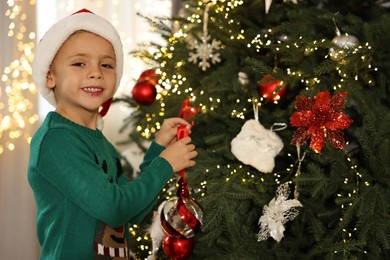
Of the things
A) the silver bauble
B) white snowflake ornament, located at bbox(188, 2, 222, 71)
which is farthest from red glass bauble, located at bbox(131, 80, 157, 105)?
the silver bauble

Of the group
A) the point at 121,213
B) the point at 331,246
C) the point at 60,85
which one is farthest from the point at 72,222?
the point at 331,246

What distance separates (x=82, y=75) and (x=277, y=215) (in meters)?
0.73

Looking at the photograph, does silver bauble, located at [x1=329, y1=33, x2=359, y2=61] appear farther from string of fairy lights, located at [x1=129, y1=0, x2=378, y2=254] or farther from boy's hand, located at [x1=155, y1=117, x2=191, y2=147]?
boy's hand, located at [x1=155, y1=117, x2=191, y2=147]

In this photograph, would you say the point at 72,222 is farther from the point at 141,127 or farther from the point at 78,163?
the point at 141,127

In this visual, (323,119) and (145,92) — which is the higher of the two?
(323,119)

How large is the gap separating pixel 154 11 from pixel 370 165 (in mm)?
1586

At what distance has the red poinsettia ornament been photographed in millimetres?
1777

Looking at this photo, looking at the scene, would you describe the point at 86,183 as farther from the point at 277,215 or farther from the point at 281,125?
the point at 281,125

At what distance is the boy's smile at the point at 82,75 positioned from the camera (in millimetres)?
1550

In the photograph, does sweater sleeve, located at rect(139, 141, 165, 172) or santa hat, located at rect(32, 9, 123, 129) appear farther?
sweater sleeve, located at rect(139, 141, 165, 172)

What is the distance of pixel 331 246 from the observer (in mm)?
1808

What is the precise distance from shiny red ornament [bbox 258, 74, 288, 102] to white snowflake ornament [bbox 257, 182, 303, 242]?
312 millimetres

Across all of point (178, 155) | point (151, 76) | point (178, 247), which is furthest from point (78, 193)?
point (151, 76)

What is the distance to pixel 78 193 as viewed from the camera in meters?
1.42
